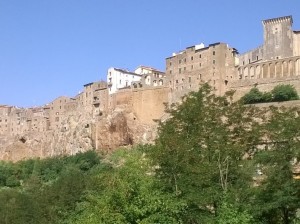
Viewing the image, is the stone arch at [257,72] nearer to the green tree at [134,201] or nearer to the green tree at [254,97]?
the green tree at [254,97]

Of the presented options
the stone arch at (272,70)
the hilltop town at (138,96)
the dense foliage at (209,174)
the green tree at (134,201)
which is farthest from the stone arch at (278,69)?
the green tree at (134,201)

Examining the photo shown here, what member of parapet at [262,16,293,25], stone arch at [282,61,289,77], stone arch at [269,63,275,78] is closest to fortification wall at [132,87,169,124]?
stone arch at [269,63,275,78]

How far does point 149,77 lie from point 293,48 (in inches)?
1101

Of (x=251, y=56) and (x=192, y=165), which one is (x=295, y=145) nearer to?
(x=192, y=165)

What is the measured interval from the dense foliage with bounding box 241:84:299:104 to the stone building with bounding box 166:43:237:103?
6.82 m

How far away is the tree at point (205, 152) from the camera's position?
98.8ft

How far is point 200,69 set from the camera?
295ft

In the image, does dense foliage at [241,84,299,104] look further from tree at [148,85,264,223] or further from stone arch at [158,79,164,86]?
tree at [148,85,264,223]

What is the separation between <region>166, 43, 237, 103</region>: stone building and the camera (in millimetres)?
88188

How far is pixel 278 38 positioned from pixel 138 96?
28.4 meters

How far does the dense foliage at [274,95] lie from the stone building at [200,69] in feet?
22.4

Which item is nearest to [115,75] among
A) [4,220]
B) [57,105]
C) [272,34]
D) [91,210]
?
[57,105]

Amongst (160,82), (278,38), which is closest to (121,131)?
(160,82)

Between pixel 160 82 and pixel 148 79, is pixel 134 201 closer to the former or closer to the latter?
pixel 160 82
